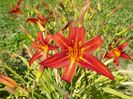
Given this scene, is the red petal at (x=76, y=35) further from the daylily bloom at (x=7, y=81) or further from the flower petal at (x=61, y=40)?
the daylily bloom at (x=7, y=81)

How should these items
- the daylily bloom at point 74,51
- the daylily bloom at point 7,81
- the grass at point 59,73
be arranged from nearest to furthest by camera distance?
the daylily bloom at point 74,51
the daylily bloom at point 7,81
the grass at point 59,73

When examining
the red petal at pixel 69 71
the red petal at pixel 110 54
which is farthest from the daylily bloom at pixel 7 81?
the red petal at pixel 110 54

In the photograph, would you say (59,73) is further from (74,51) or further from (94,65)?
(94,65)

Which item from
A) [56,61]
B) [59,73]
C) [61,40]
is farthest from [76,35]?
[59,73]

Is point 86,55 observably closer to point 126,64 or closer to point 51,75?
point 51,75

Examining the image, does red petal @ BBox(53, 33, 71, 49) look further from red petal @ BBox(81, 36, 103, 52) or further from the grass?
the grass

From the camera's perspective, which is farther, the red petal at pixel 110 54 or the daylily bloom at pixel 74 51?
the red petal at pixel 110 54

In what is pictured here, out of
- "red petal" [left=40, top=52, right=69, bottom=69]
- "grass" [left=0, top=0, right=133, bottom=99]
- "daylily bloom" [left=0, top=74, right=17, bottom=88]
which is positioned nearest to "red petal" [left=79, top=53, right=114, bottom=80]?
"red petal" [left=40, top=52, right=69, bottom=69]
